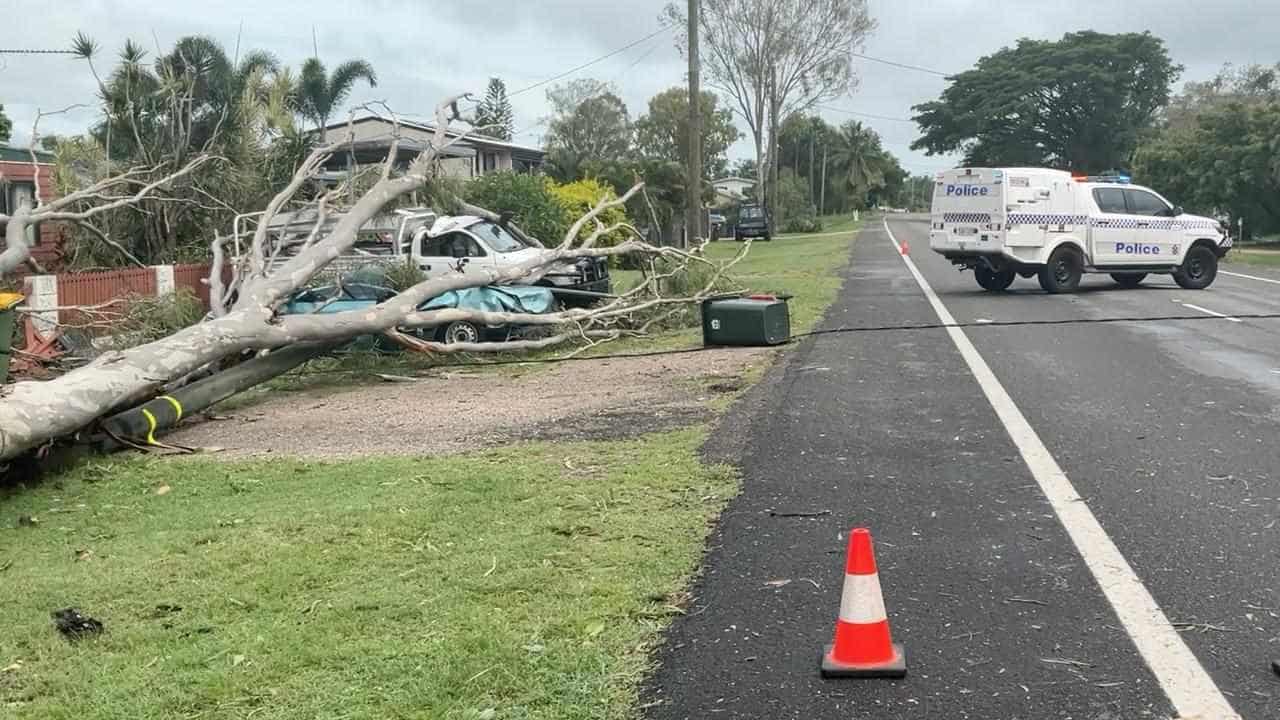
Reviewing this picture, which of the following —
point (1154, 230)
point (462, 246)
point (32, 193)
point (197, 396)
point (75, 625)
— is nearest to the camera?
point (75, 625)

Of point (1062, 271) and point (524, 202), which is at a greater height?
point (524, 202)

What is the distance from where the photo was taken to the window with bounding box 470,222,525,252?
17.3 meters

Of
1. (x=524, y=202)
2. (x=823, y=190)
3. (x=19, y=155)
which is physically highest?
(x=823, y=190)

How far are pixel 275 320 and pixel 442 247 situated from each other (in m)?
6.16

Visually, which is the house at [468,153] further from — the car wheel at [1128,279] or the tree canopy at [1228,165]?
the tree canopy at [1228,165]

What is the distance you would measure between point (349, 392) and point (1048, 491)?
7.92 meters

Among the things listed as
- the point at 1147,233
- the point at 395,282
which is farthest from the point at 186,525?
the point at 1147,233

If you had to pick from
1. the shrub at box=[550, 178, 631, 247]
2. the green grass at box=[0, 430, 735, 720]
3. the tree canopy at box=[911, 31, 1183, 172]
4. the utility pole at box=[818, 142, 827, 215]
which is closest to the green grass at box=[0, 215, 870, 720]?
the green grass at box=[0, 430, 735, 720]

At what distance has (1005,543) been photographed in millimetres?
5176

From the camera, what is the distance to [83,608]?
4.91 metres

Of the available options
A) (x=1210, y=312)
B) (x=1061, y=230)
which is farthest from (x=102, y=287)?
(x=1210, y=312)

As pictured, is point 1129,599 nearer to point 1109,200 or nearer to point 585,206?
point 1109,200

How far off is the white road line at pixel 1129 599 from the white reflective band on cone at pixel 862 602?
929mm

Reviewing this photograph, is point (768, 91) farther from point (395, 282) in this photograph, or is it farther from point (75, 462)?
point (75, 462)
